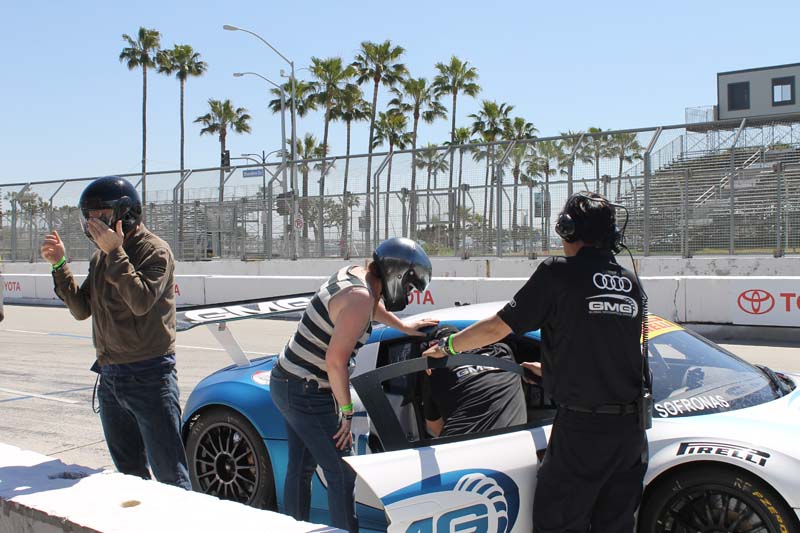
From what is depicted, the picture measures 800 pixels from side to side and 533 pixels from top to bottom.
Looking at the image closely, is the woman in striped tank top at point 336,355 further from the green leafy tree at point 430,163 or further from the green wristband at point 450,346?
the green leafy tree at point 430,163

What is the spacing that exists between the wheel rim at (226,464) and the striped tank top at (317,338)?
0.98m

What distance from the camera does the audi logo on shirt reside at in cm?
277

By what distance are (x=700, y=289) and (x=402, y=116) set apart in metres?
40.4

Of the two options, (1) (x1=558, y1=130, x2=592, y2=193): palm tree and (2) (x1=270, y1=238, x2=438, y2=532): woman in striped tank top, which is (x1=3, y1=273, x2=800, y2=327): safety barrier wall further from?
(2) (x1=270, y1=238, x2=438, y2=532): woman in striped tank top

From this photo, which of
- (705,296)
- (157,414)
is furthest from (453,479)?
(705,296)

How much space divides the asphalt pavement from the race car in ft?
7.25

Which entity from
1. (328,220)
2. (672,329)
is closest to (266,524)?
(672,329)

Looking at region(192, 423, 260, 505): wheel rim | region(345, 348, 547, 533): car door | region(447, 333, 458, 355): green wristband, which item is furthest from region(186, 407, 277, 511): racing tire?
region(447, 333, 458, 355): green wristband

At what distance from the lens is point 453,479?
2893 mm

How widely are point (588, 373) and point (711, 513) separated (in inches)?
34.5

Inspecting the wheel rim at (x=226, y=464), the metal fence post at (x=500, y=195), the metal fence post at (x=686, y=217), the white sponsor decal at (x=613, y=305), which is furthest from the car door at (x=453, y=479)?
the metal fence post at (x=500, y=195)

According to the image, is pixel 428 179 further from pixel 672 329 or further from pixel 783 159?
pixel 672 329

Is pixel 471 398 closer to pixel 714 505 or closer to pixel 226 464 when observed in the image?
pixel 714 505

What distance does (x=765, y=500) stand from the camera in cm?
293
